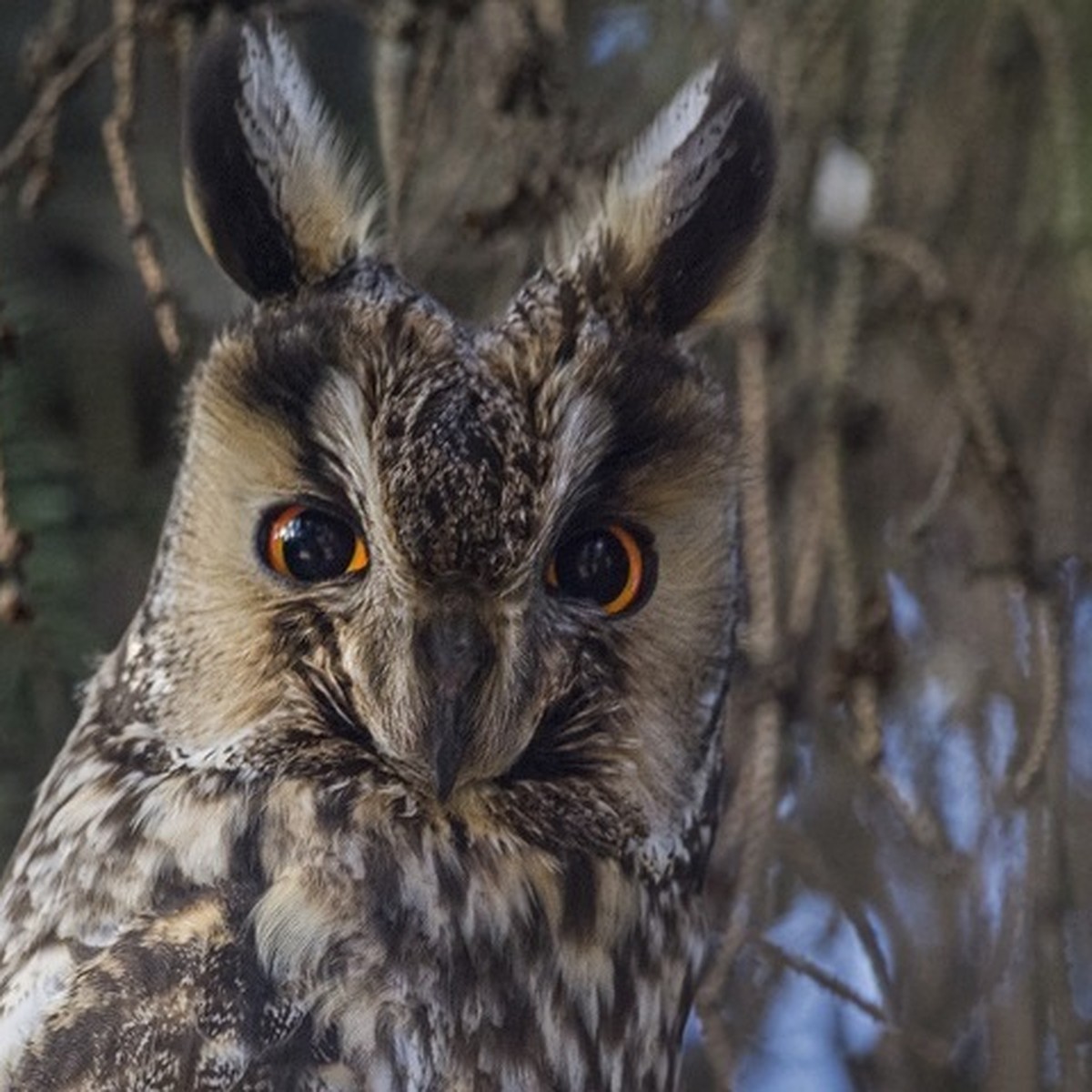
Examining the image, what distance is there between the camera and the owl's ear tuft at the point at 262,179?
89.0 inches

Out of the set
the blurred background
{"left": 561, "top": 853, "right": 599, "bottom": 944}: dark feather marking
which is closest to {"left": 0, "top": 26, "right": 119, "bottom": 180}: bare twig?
the blurred background

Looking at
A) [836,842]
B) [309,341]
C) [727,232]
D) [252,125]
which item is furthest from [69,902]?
[836,842]

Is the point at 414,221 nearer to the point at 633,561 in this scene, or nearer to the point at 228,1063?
the point at 633,561

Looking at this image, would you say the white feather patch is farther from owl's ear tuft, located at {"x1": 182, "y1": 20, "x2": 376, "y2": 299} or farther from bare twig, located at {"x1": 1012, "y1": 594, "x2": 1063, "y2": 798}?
bare twig, located at {"x1": 1012, "y1": 594, "x2": 1063, "y2": 798}

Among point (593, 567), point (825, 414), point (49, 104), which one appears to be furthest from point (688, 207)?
point (49, 104)

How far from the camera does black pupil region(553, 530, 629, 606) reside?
7.18 ft

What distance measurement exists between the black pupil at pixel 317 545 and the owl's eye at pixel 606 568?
0.18 meters

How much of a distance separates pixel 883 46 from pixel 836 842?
0.97m

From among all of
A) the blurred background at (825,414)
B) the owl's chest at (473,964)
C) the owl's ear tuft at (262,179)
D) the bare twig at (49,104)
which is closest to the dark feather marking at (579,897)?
the owl's chest at (473,964)

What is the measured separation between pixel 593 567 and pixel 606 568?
0.02 metres

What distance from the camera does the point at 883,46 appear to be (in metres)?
2.50

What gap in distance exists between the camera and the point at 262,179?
2283mm

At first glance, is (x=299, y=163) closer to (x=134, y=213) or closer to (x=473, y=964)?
(x=134, y=213)

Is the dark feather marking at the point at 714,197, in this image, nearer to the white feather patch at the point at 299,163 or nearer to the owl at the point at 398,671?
the owl at the point at 398,671
